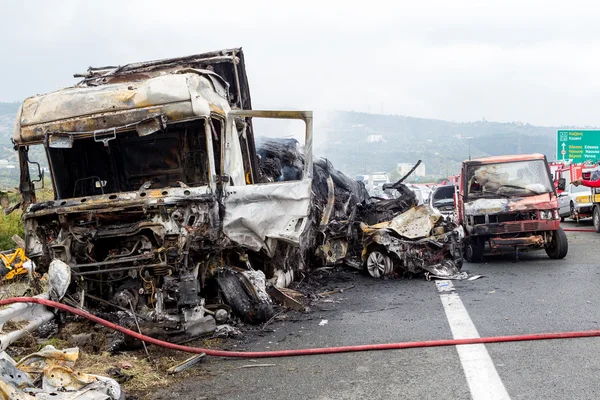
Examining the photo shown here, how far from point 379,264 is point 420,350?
4788 mm

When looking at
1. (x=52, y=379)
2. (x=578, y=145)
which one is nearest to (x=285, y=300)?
(x=52, y=379)

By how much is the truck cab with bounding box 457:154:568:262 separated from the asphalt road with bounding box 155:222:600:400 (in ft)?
5.17

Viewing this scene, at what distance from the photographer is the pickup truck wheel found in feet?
34.9

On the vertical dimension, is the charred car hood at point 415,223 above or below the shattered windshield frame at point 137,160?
below

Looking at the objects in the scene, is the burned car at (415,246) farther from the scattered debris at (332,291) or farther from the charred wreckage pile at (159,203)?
the charred wreckage pile at (159,203)

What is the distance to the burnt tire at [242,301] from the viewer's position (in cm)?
725

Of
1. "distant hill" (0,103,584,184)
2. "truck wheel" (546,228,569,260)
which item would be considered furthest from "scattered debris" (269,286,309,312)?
"distant hill" (0,103,584,184)

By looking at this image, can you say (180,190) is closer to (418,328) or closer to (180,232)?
(180,232)

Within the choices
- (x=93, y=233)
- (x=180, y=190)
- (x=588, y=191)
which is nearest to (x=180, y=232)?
(x=180, y=190)

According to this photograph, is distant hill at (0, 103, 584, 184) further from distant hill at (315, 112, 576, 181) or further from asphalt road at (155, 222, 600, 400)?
asphalt road at (155, 222, 600, 400)

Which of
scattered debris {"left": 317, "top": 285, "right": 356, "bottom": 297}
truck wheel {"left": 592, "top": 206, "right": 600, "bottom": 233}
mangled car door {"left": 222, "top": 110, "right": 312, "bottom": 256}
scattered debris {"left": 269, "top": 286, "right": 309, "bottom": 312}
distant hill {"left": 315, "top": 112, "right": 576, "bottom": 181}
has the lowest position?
distant hill {"left": 315, "top": 112, "right": 576, "bottom": 181}

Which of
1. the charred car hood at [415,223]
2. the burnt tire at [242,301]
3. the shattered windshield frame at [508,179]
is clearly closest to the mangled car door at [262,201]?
the burnt tire at [242,301]

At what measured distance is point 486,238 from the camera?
12.5 m

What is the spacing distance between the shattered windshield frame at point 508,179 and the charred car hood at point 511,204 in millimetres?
201
